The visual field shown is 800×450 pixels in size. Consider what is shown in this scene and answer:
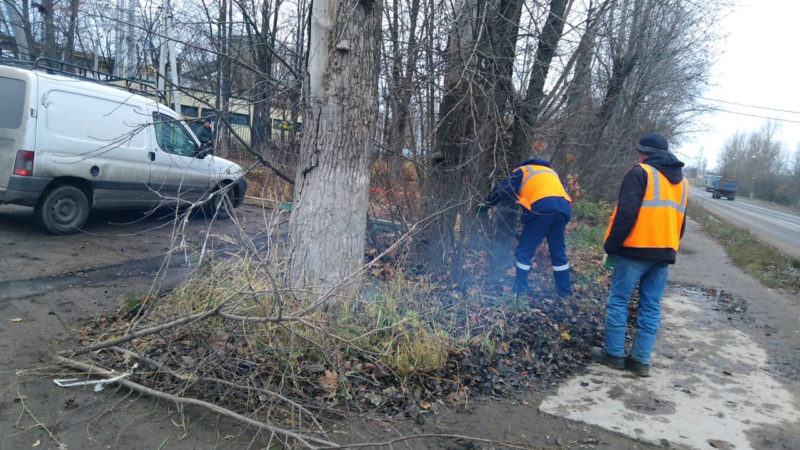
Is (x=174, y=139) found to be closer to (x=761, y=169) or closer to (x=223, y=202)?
(x=223, y=202)

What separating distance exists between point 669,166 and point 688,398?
1919 millimetres

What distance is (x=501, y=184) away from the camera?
5523 millimetres

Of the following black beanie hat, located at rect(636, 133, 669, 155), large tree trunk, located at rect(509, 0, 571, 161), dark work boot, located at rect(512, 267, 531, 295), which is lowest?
dark work boot, located at rect(512, 267, 531, 295)

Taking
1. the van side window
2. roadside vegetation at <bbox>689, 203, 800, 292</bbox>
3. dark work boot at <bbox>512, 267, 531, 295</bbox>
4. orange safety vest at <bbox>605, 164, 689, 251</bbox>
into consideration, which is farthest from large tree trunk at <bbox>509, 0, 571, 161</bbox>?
roadside vegetation at <bbox>689, 203, 800, 292</bbox>

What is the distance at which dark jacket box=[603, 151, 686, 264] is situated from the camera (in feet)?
13.8

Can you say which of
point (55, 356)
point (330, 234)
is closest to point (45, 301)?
point (55, 356)

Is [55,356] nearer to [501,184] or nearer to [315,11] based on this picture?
[315,11]

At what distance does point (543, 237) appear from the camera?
543 cm

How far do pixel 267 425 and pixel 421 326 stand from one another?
1524 mm

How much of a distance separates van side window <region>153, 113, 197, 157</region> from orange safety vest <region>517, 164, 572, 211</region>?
5160mm

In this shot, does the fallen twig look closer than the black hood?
Yes

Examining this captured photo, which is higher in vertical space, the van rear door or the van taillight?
the van rear door

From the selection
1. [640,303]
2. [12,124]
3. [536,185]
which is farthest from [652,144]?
[12,124]

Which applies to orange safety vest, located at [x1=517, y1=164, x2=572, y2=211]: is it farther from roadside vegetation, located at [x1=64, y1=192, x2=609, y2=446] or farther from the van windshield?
the van windshield
